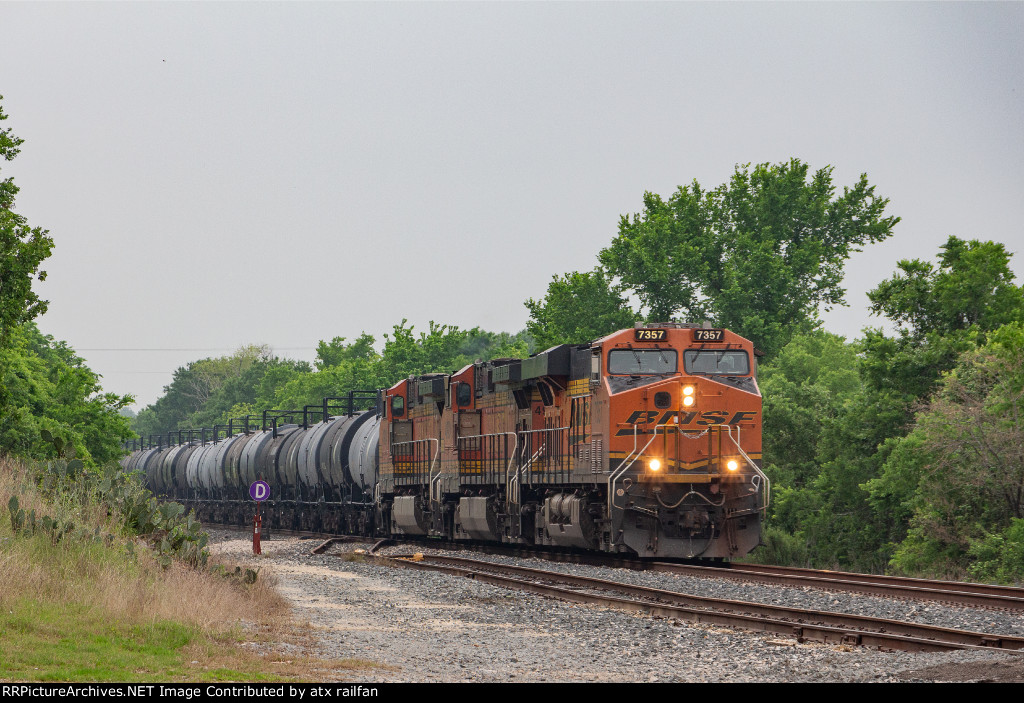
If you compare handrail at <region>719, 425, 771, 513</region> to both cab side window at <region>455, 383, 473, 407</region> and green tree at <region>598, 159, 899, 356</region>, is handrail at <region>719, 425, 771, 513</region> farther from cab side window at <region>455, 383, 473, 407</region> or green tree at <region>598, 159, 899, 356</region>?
green tree at <region>598, 159, 899, 356</region>

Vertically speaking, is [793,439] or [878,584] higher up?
[793,439]

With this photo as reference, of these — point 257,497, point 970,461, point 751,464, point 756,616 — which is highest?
point 970,461

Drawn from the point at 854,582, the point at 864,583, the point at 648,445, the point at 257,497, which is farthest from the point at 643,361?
the point at 257,497

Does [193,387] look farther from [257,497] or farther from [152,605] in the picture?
[152,605]

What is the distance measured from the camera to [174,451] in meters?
60.8

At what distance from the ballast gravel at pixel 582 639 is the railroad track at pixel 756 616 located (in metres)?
0.27

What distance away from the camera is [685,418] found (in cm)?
2125

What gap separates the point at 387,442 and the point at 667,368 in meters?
13.0

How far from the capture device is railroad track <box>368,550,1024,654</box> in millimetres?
11453

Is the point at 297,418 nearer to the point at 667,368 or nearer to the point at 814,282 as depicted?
the point at 814,282

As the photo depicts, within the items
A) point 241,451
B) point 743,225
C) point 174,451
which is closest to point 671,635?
point 241,451

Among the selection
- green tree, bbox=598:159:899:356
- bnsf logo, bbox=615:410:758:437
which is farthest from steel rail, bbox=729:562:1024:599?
green tree, bbox=598:159:899:356

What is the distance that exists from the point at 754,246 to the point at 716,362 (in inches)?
1111

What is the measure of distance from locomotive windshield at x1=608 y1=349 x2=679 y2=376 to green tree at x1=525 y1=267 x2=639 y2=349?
96.2 feet
